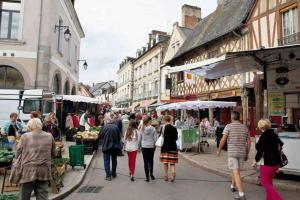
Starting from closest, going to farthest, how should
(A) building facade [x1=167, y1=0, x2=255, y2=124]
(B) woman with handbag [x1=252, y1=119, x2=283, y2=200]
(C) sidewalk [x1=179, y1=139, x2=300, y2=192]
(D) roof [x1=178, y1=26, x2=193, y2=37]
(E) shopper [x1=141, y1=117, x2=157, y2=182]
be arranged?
1. (B) woman with handbag [x1=252, y1=119, x2=283, y2=200]
2. (C) sidewalk [x1=179, y1=139, x2=300, y2=192]
3. (E) shopper [x1=141, y1=117, x2=157, y2=182]
4. (A) building facade [x1=167, y1=0, x2=255, y2=124]
5. (D) roof [x1=178, y1=26, x2=193, y2=37]

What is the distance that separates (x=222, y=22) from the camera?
20.2m

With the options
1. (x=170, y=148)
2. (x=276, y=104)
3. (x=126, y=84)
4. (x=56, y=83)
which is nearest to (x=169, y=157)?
(x=170, y=148)

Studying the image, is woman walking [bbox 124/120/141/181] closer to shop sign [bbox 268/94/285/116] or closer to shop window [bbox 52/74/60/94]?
shop sign [bbox 268/94/285/116]

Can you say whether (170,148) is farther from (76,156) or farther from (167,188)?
(76,156)

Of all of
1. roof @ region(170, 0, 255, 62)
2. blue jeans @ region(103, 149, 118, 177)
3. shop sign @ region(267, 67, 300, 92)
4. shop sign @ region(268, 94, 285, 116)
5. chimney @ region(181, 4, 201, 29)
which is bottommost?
blue jeans @ region(103, 149, 118, 177)

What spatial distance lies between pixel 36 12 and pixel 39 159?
41.5 feet

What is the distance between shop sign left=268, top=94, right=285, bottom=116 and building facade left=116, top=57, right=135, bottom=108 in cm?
3689

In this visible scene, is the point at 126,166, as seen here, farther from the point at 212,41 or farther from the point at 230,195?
the point at 212,41

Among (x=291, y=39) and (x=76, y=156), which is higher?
(x=291, y=39)

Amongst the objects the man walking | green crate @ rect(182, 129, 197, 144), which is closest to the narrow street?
the man walking

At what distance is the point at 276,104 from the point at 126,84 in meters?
41.0

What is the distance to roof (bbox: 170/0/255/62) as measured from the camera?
17.4 metres

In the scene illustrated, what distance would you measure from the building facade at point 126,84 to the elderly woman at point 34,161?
40.3 metres

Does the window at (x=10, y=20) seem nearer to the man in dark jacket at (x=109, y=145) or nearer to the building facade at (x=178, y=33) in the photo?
the man in dark jacket at (x=109, y=145)
